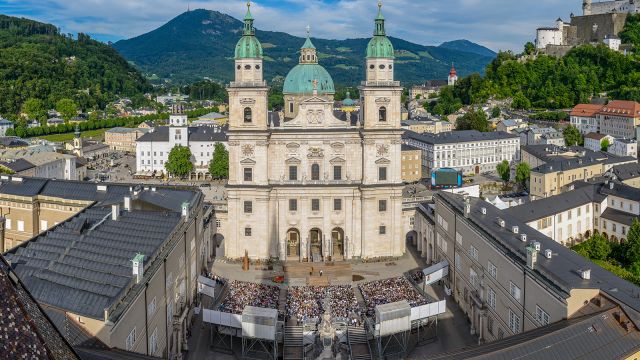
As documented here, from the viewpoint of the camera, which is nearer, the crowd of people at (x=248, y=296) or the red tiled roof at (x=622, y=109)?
the crowd of people at (x=248, y=296)

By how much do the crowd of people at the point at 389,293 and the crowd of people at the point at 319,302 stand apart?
0.78 m

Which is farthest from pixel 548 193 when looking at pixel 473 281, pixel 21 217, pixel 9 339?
pixel 9 339

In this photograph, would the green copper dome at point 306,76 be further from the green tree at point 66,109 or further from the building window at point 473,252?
the green tree at point 66,109

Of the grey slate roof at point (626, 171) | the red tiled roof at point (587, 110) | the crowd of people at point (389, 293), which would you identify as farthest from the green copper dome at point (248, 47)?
the red tiled roof at point (587, 110)

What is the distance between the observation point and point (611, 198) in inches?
2146

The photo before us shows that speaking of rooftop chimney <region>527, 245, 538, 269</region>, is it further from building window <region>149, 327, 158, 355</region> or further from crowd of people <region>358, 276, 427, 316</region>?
building window <region>149, 327, 158, 355</region>

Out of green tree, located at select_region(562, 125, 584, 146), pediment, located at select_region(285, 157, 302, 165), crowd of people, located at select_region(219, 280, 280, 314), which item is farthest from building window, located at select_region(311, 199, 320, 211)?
green tree, located at select_region(562, 125, 584, 146)

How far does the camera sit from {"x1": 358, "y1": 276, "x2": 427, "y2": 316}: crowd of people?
122ft

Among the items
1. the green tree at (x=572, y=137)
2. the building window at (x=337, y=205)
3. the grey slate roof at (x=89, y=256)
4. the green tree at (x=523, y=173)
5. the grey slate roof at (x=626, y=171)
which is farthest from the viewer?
the green tree at (x=572, y=137)

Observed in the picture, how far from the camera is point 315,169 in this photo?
4844 centimetres

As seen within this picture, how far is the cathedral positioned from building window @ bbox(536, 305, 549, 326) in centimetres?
2209

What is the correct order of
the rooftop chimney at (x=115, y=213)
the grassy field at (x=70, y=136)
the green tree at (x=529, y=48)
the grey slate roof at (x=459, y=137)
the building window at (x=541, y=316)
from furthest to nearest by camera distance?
the green tree at (x=529, y=48) → the grassy field at (x=70, y=136) → the grey slate roof at (x=459, y=137) → the rooftop chimney at (x=115, y=213) → the building window at (x=541, y=316)

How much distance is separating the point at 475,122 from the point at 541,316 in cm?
8008

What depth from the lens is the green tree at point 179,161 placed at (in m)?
87.6
